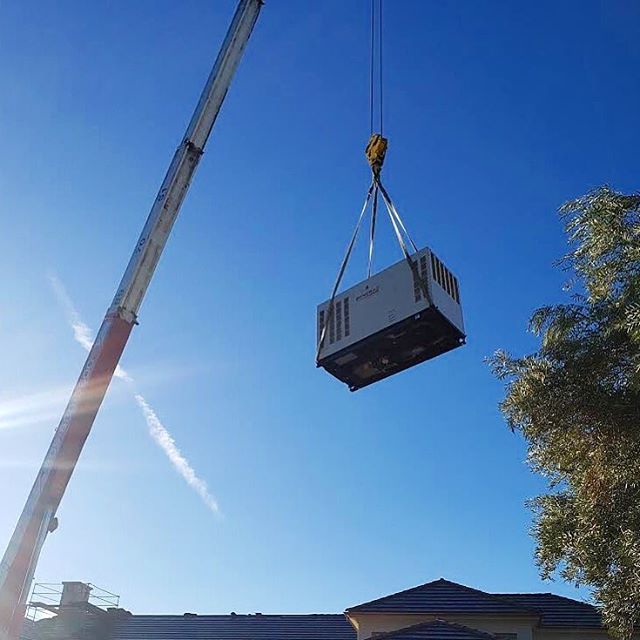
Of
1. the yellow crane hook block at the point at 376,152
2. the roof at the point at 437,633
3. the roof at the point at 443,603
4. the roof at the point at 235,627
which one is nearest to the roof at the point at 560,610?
the roof at the point at 443,603

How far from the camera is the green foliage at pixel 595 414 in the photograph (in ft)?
37.6

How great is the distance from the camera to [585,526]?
11891mm

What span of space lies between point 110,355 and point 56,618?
77.6ft

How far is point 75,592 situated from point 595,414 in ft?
85.6

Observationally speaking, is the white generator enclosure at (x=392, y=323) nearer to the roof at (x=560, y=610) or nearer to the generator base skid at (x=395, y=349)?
the generator base skid at (x=395, y=349)

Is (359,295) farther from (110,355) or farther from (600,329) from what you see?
(600,329)

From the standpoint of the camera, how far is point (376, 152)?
1143 centimetres

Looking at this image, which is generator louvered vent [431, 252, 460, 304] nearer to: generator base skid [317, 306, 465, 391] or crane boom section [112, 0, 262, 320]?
generator base skid [317, 306, 465, 391]

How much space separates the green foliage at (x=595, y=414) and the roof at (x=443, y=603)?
10.2 metres

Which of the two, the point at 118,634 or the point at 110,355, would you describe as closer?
the point at 110,355

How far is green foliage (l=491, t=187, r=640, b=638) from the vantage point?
37.6 feet

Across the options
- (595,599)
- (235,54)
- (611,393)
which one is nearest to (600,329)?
(611,393)

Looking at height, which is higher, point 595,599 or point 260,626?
point 260,626

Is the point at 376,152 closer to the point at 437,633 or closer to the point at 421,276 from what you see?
the point at 421,276
